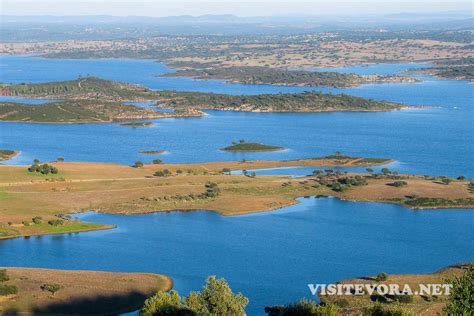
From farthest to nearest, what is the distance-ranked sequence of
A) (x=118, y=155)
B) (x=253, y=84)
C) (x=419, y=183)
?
(x=253, y=84)
(x=118, y=155)
(x=419, y=183)

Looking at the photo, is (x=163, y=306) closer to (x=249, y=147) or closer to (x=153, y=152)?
(x=153, y=152)

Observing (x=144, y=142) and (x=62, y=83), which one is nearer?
(x=144, y=142)

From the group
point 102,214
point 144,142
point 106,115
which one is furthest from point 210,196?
point 106,115

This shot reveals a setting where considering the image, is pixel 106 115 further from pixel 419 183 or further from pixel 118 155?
pixel 419 183

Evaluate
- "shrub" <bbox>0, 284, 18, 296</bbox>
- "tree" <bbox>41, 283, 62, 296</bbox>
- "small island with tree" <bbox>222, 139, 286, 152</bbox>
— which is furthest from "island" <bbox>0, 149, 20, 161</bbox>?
"shrub" <bbox>0, 284, 18, 296</bbox>

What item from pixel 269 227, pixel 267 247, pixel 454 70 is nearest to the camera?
pixel 267 247

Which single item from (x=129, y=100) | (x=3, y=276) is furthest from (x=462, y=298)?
(x=129, y=100)

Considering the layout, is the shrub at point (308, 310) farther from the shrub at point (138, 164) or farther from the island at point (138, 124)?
the island at point (138, 124)
